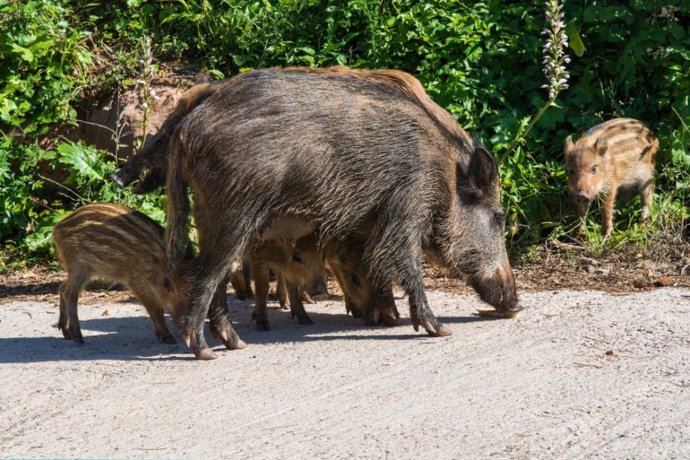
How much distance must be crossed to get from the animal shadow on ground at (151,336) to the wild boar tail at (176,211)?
1.83ft

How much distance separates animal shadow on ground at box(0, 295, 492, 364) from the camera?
5926mm

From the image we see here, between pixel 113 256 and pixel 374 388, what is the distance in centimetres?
198

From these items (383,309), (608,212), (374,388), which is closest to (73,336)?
(383,309)

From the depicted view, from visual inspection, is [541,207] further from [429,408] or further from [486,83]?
[429,408]

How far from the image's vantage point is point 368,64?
840cm

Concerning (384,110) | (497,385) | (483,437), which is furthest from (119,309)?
(483,437)

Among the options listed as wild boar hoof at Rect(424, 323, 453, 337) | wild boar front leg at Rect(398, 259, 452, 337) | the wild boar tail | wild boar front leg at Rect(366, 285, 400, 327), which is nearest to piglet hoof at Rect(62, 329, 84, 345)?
the wild boar tail

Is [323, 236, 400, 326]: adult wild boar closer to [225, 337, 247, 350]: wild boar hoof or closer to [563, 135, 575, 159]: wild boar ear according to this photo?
[225, 337, 247, 350]: wild boar hoof

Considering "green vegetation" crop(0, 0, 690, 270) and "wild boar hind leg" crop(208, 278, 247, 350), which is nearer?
"wild boar hind leg" crop(208, 278, 247, 350)

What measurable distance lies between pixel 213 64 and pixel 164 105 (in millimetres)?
607

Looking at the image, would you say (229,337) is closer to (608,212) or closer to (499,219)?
(499,219)

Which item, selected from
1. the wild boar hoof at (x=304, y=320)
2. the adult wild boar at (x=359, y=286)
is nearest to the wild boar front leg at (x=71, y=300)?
the wild boar hoof at (x=304, y=320)

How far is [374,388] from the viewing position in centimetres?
502

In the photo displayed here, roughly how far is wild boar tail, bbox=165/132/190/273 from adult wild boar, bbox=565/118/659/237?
3139mm
